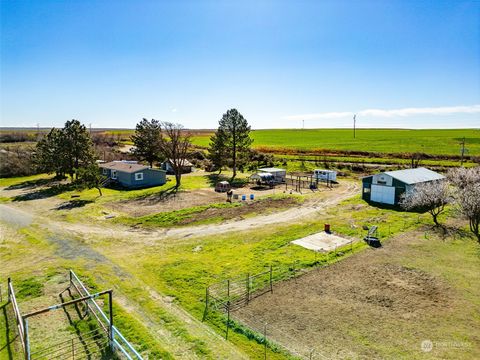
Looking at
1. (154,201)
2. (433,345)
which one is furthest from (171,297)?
(154,201)

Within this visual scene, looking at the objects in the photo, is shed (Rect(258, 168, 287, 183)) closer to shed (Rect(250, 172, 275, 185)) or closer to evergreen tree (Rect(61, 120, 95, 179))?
shed (Rect(250, 172, 275, 185))

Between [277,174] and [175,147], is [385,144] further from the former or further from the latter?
[175,147]

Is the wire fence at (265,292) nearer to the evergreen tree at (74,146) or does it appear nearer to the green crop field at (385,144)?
the evergreen tree at (74,146)

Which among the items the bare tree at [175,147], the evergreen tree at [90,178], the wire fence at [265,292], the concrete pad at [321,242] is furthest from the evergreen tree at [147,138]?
the wire fence at [265,292]

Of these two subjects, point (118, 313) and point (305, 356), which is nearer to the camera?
point (305, 356)

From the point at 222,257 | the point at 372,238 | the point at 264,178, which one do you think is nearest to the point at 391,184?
the point at 372,238

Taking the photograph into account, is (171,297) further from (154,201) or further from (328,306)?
(154,201)
